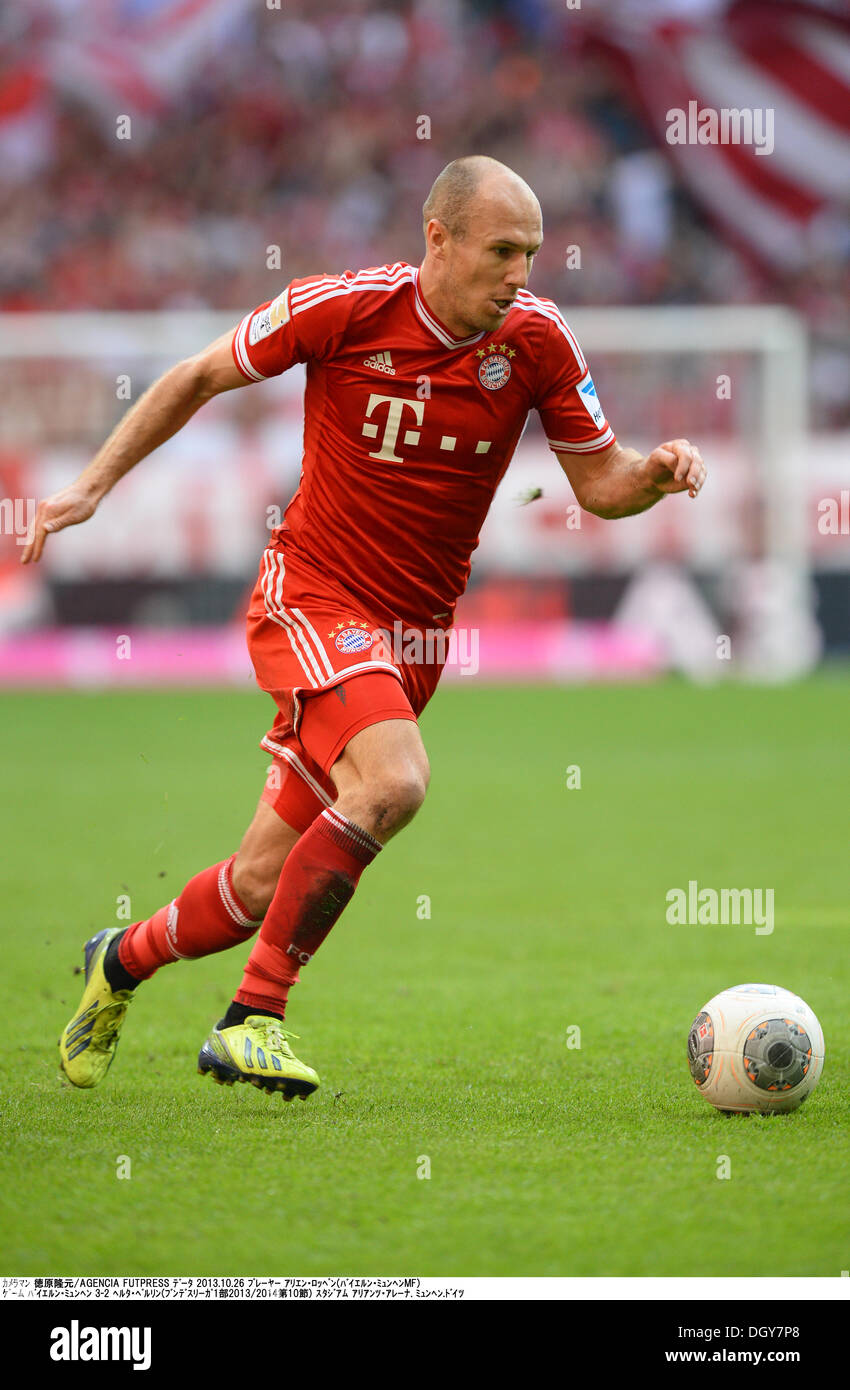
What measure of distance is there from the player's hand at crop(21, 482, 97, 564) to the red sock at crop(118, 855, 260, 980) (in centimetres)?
98

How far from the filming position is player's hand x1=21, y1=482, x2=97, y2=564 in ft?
14.3

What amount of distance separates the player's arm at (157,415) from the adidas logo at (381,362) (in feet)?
1.08

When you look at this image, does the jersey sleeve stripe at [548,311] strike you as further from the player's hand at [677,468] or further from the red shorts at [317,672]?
the red shorts at [317,672]

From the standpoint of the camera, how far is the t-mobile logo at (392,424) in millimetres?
4523

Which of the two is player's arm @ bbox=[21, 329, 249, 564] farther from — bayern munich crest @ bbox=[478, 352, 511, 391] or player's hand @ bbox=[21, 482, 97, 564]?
bayern munich crest @ bbox=[478, 352, 511, 391]

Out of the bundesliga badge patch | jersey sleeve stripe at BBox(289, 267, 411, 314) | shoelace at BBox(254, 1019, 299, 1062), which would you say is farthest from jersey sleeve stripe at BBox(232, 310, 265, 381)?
shoelace at BBox(254, 1019, 299, 1062)

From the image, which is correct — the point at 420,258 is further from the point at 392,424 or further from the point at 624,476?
the point at 392,424

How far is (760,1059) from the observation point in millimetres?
4129

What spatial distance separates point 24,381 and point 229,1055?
1604 cm

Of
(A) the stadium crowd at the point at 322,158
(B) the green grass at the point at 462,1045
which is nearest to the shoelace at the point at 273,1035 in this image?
(B) the green grass at the point at 462,1045

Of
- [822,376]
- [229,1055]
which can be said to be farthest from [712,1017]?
[822,376]

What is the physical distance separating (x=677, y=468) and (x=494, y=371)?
1.83 feet

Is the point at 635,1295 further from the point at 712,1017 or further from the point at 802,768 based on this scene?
the point at 802,768

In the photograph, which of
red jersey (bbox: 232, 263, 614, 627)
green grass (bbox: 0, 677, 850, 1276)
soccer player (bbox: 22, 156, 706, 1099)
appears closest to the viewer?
green grass (bbox: 0, 677, 850, 1276)
